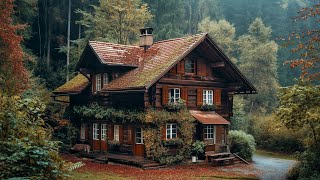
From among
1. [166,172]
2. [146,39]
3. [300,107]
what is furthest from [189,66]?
[300,107]

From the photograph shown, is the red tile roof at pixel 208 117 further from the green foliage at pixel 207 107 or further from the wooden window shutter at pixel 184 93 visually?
the wooden window shutter at pixel 184 93

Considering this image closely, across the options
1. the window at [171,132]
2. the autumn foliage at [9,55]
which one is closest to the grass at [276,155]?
the window at [171,132]

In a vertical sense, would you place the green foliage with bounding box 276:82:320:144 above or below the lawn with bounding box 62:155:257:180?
above

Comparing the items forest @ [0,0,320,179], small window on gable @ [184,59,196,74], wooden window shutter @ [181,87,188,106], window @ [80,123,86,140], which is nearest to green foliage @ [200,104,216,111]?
wooden window shutter @ [181,87,188,106]

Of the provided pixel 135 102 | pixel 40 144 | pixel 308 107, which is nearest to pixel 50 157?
pixel 40 144

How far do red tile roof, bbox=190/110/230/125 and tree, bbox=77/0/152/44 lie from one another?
13.8m

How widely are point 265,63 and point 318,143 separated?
34.2 meters

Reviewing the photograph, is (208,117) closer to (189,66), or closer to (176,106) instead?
(176,106)

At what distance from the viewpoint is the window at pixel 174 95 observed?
2593cm

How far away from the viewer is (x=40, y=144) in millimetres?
10344

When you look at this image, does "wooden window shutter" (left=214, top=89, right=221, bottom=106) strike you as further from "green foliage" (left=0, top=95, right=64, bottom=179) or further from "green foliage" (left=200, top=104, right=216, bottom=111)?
"green foliage" (left=0, top=95, right=64, bottom=179)

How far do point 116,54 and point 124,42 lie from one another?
38.2 ft

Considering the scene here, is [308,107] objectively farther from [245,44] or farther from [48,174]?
[245,44]

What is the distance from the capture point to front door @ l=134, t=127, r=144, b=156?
80.6ft
